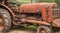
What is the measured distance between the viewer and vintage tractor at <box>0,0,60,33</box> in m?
8.52

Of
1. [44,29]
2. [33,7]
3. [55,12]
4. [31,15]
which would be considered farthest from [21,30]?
[55,12]

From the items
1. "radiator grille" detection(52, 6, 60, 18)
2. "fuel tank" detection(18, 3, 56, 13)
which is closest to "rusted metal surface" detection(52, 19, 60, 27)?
"radiator grille" detection(52, 6, 60, 18)

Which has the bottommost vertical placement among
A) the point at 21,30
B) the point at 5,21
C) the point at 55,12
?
the point at 21,30

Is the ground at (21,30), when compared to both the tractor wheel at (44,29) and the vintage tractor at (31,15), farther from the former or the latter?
the tractor wheel at (44,29)

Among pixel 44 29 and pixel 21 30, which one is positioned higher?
pixel 44 29

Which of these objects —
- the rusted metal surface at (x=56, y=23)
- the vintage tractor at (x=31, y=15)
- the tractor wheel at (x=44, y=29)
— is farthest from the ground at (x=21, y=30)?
the rusted metal surface at (x=56, y=23)

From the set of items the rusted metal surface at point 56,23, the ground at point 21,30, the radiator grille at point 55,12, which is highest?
the radiator grille at point 55,12

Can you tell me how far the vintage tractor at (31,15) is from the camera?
28.0 feet

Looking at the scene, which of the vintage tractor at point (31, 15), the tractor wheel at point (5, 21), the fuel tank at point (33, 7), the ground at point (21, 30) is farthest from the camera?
the ground at point (21, 30)

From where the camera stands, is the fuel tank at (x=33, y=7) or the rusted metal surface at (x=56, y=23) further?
the fuel tank at (x=33, y=7)

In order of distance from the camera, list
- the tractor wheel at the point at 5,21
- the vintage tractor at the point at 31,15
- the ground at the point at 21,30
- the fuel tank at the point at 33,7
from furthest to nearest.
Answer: the ground at the point at 21,30, the tractor wheel at the point at 5,21, the fuel tank at the point at 33,7, the vintage tractor at the point at 31,15

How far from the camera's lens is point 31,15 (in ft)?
31.8

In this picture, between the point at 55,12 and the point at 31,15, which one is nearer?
the point at 55,12

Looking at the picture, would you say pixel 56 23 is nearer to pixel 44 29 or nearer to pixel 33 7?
pixel 44 29
